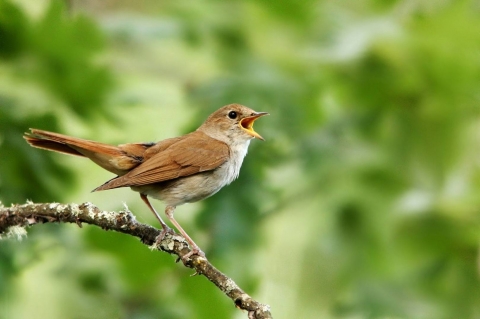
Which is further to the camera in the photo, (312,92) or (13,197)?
(312,92)

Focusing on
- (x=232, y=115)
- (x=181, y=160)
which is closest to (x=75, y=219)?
(x=181, y=160)

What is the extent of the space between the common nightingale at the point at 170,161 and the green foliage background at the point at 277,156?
1.66 ft

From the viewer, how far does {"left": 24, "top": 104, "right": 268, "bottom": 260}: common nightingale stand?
391cm

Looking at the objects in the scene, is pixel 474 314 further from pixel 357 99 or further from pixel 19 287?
pixel 19 287

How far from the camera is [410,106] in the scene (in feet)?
19.9

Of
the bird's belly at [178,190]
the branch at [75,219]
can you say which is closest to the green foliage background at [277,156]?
the bird's belly at [178,190]

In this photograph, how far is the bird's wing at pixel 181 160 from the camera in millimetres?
4078

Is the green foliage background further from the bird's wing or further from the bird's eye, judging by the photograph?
the bird's wing

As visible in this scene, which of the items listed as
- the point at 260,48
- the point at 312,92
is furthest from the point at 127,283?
the point at 260,48

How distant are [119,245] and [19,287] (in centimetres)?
81

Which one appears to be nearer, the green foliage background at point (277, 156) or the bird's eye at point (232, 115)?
the green foliage background at point (277, 156)

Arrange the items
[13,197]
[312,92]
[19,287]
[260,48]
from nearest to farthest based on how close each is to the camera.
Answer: [13,197], [19,287], [312,92], [260,48]

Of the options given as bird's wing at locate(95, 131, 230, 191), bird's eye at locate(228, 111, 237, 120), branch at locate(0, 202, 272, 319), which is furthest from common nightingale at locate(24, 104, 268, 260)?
branch at locate(0, 202, 272, 319)

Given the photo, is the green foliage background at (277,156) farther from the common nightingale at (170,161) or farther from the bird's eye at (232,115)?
the common nightingale at (170,161)
